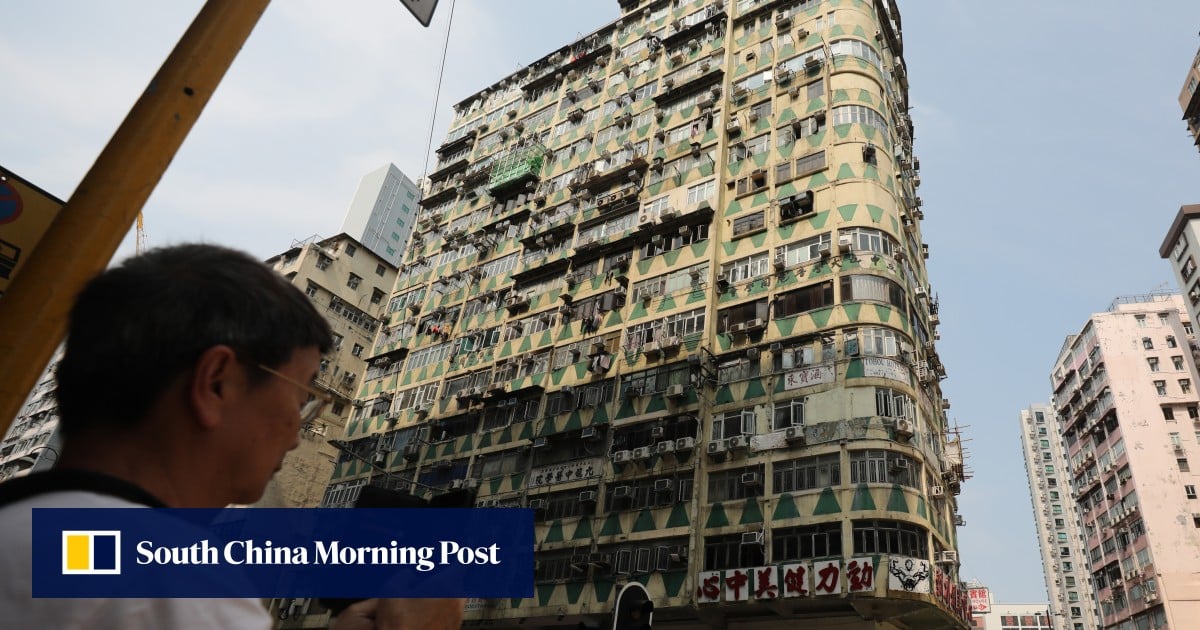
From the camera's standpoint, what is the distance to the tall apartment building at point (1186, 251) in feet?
151

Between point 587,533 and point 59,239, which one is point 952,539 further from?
point 59,239

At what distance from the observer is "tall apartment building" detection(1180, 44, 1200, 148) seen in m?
39.9

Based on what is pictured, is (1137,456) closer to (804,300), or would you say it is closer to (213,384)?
(804,300)

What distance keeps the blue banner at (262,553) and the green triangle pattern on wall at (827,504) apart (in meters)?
18.2

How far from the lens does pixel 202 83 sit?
→ 2480mm

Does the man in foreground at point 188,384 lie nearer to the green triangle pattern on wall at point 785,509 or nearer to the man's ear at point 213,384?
the man's ear at point 213,384

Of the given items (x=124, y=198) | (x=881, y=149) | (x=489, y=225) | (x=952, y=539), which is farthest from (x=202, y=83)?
(x=489, y=225)

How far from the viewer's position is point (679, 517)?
22.0 meters

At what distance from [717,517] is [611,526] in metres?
3.93

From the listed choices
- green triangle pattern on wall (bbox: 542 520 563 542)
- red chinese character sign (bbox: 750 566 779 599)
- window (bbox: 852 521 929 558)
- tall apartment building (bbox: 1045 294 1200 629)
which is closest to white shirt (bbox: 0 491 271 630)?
red chinese character sign (bbox: 750 566 779 599)

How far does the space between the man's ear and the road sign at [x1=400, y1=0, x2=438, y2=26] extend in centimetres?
252

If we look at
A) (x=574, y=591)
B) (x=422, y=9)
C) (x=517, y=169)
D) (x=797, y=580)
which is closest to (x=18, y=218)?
(x=422, y=9)

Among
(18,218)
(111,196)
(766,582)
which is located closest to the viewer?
(111,196)

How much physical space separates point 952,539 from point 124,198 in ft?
83.3
